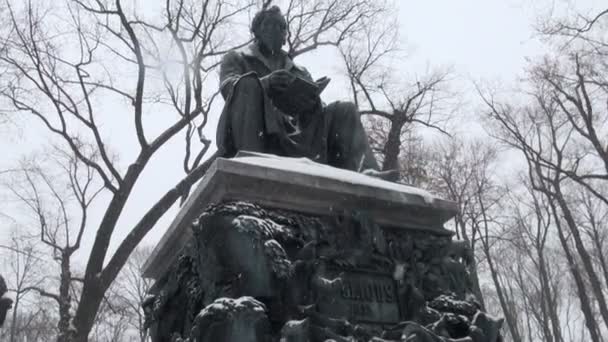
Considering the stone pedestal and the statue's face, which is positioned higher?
the statue's face

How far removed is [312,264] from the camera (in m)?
3.34

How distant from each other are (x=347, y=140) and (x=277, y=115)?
65cm

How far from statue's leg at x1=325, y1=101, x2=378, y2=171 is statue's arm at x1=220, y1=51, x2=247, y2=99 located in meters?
0.87

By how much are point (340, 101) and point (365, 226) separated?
5.30 ft

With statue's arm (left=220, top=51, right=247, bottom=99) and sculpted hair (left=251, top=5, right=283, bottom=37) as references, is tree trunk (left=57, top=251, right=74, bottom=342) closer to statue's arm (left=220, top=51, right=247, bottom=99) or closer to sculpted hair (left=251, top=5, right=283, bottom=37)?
statue's arm (left=220, top=51, right=247, bottom=99)

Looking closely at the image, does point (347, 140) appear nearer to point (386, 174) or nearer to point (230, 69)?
point (386, 174)

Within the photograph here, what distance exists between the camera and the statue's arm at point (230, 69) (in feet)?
16.1

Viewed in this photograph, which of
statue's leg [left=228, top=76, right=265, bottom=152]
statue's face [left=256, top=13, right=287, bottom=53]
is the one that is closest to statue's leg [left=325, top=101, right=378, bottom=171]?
statue's leg [left=228, top=76, right=265, bottom=152]

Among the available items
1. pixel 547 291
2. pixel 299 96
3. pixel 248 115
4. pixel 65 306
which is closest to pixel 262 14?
pixel 299 96

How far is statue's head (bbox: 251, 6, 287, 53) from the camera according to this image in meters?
5.22

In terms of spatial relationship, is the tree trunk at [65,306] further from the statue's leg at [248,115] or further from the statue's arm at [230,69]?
the statue's leg at [248,115]

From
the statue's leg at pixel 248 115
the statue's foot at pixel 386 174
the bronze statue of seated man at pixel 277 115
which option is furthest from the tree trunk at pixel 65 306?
the statue's foot at pixel 386 174

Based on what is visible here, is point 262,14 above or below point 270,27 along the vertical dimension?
above

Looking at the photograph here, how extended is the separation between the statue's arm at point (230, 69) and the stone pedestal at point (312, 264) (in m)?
1.20
